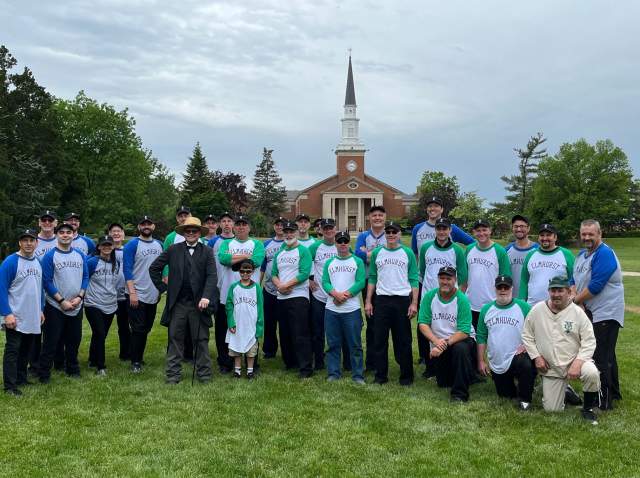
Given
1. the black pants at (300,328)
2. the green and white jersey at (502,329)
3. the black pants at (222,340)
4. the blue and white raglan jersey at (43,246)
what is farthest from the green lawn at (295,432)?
the blue and white raglan jersey at (43,246)

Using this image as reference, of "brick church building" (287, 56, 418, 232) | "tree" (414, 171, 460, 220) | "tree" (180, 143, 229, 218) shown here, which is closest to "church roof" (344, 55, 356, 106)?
"brick church building" (287, 56, 418, 232)

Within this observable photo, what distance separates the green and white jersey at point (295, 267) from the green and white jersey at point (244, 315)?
40 cm

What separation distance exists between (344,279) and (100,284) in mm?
3538

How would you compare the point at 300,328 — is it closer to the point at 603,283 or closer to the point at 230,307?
the point at 230,307

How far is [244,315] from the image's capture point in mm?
8078

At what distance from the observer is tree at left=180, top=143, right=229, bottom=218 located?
5678cm

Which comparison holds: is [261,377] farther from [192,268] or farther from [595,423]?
[595,423]

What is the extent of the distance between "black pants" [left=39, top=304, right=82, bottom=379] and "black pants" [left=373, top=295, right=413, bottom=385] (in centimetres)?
416

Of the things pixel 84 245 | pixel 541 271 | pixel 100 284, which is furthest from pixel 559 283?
pixel 84 245

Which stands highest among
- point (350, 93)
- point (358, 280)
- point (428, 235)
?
point (350, 93)

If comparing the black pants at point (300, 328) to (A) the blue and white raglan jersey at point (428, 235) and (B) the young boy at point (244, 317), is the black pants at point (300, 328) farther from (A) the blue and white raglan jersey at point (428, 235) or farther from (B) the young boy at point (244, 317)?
(A) the blue and white raglan jersey at point (428, 235)

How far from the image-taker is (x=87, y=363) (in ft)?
29.4

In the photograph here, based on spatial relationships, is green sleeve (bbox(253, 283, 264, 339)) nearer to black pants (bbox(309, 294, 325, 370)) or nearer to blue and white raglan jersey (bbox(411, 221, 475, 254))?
black pants (bbox(309, 294, 325, 370))

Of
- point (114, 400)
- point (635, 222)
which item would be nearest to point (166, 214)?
point (635, 222)
